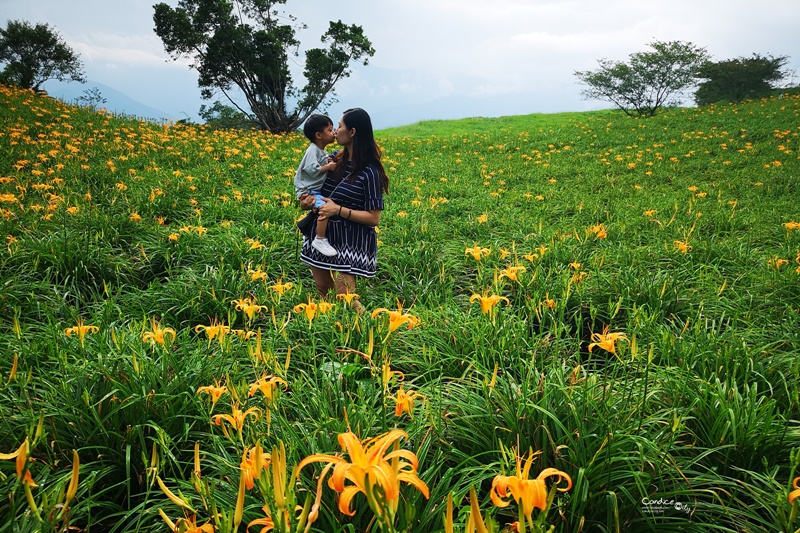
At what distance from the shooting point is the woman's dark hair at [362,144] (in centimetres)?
293

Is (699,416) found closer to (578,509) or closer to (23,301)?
(578,509)

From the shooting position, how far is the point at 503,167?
1005 cm

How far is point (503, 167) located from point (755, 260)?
21.7 feet

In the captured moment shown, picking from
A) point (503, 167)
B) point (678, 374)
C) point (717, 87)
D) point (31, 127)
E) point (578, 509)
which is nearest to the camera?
point (578, 509)

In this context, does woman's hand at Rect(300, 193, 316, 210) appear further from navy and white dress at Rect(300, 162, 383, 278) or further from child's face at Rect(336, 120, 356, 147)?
child's face at Rect(336, 120, 356, 147)

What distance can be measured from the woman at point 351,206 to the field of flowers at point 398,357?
303 mm

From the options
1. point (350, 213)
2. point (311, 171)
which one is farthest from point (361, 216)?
point (311, 171)

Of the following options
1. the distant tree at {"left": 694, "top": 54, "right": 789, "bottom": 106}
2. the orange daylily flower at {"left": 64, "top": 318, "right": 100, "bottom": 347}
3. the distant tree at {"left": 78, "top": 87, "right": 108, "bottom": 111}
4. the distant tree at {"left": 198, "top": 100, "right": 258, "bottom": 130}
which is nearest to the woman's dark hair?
the orange daylily flower at {"left": 64, "top": 318, "right": 100, "bottom": 347}

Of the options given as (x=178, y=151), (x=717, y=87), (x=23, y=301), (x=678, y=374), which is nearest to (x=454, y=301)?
(x=678, y=374)

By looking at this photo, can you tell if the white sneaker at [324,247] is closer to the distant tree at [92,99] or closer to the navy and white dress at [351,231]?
the navy and white dress at [351,231]

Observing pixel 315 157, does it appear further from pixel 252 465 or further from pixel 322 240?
pixel 252 465

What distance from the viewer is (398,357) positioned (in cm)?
255

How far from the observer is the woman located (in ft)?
9.74

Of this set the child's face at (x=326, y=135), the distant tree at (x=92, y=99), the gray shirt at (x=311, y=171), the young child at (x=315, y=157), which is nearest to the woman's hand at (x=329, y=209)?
the young child at (x=315, y=157)
